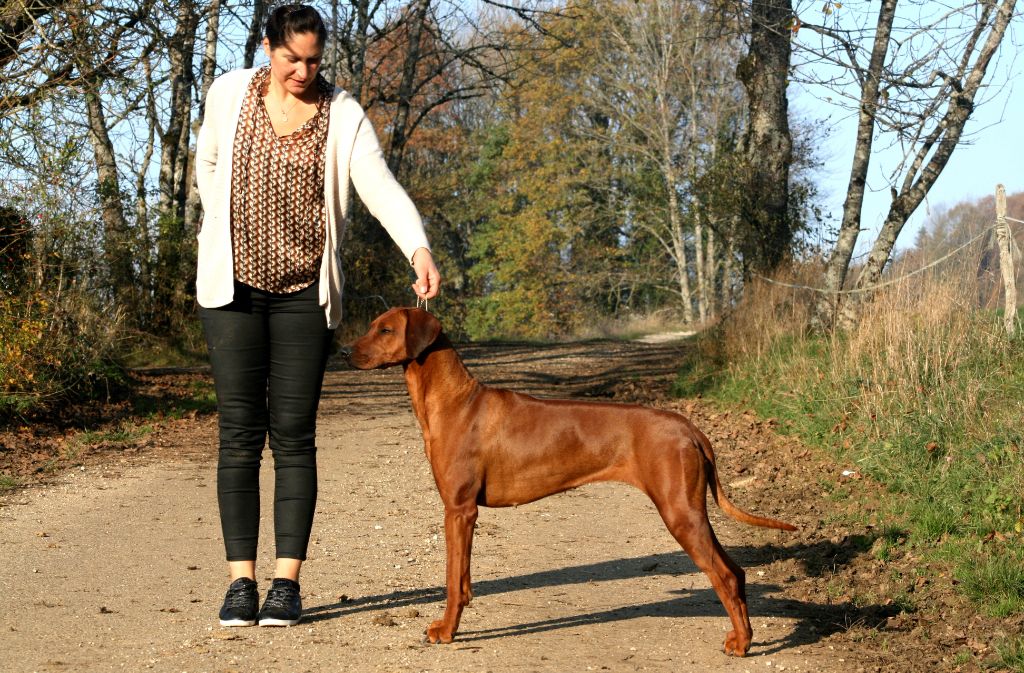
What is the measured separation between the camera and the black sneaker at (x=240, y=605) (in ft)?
15.7

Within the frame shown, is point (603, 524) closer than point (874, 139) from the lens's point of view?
Yes

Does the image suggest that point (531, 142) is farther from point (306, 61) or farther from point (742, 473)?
point (306, 61)

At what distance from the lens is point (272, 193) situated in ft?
15.5

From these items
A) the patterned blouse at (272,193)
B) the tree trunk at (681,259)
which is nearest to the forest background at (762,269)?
the patterned blouse at (272,193)

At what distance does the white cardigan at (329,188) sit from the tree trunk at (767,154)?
1119cm

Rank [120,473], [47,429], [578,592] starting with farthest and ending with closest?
[47,429] → [120,473] → [578,592]

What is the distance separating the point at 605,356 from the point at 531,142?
23.6 meters

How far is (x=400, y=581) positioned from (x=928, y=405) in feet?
13.8

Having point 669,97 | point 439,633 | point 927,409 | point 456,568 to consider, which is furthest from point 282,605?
point 669,97

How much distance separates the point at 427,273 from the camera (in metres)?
4.59

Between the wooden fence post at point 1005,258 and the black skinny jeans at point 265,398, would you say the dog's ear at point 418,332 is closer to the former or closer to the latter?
the black skinny jeans at point 265,398

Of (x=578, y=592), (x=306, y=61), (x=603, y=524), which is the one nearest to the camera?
(x=306, y=61)

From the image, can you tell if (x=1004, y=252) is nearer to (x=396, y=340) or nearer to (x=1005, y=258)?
(x=1005, y=258)

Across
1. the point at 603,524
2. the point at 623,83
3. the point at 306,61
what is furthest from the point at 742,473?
the point at 623,83
